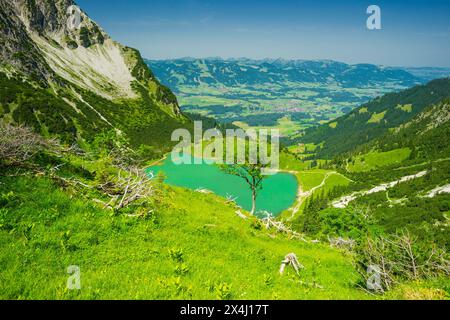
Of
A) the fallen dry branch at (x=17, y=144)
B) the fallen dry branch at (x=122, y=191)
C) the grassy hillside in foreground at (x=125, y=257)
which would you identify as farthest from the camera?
the fallen dry branch at (x=122, y=191)

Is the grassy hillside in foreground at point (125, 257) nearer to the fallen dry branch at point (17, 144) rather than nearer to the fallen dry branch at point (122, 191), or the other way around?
the fallen dry branch at point (122, 191)

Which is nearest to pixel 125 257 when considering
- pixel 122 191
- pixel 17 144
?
pixel 122 191

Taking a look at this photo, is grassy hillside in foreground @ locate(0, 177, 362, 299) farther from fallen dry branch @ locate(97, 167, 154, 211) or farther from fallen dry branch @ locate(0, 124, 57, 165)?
fallen dry branch @ locate(0, 124, 57, 165)

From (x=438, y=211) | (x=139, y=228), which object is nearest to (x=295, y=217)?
(x=438, y=211)

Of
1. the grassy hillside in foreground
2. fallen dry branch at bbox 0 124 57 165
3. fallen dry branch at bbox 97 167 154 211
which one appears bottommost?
the grassy hillside in foreground

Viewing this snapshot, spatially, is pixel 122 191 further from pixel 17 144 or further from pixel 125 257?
pixel 125 257

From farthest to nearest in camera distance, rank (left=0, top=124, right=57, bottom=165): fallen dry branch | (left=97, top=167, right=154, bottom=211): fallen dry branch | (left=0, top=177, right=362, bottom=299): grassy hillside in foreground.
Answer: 1. (left=97, top=167, right=154, bottom=211): fallen dry branch
2. (left=0, top=124, right=57, bottom=165): fallen dry branch
3. (left=0, top=177, right=362, bottom=299): grassy hillside in foreground

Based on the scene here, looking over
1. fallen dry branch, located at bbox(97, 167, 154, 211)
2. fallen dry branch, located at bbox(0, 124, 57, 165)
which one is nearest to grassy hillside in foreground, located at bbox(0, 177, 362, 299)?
fallen dry branch, located at bbox(97, 167, 154, 211)

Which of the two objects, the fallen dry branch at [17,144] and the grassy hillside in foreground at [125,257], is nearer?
the grassy hillside in foreground at [125,257]

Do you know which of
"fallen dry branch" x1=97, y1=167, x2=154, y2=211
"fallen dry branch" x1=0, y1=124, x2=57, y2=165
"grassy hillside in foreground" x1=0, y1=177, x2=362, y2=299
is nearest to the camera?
"grassy hillside in foreground" x1=0, y1=177, x2=362, y2=299


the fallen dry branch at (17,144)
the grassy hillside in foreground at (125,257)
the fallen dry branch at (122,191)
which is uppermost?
the fallen dry branch at (17,144)

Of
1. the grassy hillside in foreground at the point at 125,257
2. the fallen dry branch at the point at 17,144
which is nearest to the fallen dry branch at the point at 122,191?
the grassy hillside in foreground at the point at 125,257
